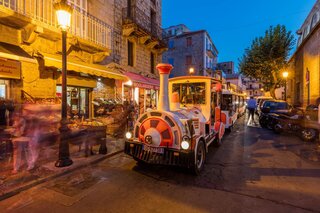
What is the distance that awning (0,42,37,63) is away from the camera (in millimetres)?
5976

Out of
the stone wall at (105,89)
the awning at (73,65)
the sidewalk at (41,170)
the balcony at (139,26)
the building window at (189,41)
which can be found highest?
the building window at (189,41)

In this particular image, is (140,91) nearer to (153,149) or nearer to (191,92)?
(191,92)

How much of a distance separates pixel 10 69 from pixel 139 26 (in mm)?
8749

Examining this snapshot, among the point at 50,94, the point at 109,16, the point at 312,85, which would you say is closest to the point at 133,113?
the point at 50,94

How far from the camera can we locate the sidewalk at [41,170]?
3.77 metres

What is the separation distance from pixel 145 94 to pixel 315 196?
13.2m

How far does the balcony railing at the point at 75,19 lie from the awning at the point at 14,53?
123cm

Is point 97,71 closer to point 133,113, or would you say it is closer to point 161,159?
point 133,113

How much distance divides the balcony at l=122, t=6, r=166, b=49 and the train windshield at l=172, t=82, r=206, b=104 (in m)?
7.80

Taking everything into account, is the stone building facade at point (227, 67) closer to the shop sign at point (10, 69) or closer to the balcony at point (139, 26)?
the balcony at point (139, 26)

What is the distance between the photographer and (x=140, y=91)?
49.6 ft

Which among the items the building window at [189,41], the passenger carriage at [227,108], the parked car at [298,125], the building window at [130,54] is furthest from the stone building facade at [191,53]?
the parked car at [298,125]

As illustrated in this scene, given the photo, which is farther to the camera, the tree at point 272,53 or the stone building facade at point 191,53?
the stone building facade at point 191,53

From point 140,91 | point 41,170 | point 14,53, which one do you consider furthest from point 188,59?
point 41,170
